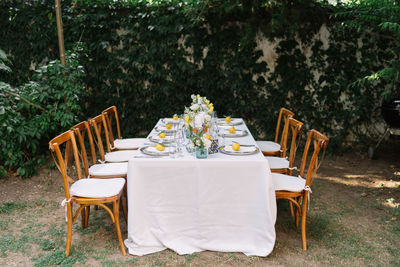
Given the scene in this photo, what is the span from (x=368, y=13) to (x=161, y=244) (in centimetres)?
433

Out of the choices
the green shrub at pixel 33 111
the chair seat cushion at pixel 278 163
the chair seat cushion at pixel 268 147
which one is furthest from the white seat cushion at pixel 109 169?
the chair seat cushion at pixel 268 147

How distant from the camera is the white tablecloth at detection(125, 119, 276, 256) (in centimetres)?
260

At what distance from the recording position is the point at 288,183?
9.62 feet

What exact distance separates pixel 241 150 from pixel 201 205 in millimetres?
571

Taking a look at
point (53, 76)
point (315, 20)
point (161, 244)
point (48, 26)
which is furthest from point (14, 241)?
point (315, 20)

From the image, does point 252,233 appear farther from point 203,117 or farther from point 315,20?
point 315,20

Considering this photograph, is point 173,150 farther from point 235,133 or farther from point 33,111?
point 33,111

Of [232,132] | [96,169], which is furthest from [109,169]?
[232,132]

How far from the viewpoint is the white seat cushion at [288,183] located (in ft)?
9.38

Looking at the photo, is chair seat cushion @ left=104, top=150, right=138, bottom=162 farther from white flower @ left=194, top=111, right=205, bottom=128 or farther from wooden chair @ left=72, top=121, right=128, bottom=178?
white flower @ left=194, top=111, right=205, bottom=128

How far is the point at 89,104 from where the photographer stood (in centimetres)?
575

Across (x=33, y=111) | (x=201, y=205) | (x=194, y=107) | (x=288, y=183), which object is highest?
(x=194, y=107)

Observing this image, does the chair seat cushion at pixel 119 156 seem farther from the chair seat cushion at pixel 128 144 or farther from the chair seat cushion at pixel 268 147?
the chair seat cushion at pixel 268 147

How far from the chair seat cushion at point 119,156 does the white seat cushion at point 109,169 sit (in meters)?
0.15
